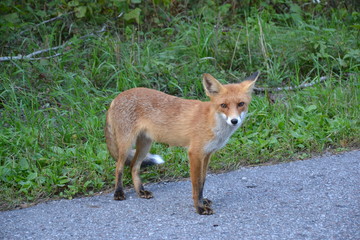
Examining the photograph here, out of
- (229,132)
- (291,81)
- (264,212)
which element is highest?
(229,132)

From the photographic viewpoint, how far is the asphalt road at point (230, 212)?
361 cm

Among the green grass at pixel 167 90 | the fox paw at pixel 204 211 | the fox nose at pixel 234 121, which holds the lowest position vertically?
the green grass at pixel 167 90

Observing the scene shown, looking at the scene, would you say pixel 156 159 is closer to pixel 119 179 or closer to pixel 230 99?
pixel 119 179

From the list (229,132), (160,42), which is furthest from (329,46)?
(229,132)

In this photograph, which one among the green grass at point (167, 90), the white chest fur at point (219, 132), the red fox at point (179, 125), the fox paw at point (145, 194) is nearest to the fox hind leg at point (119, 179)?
the red fox at point (179, 125)

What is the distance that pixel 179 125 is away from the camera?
14.7 feet

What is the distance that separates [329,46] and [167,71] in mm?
2537

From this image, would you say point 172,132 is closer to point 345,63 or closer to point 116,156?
point 116,156

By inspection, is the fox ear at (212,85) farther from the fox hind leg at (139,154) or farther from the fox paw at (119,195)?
the fox paw at (119,195)

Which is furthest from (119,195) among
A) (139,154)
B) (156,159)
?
(156,159)

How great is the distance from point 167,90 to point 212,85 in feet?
8.71

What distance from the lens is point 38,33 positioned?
767 cm

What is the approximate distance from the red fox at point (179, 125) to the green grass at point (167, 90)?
0.34m

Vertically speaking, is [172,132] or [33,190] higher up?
[172,132]
